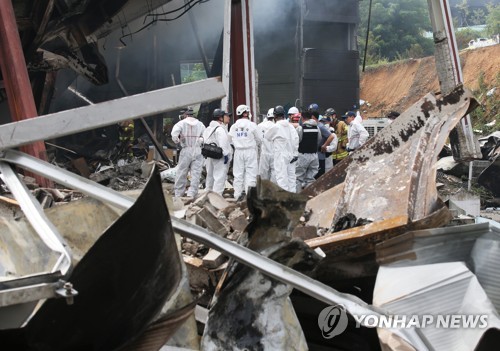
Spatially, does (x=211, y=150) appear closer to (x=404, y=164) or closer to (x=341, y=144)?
(x=341, y=144)

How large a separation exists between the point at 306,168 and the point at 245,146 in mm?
1377

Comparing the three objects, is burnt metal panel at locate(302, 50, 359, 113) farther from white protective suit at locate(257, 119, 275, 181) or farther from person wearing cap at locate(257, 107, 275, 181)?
white protective suit at locate(257, 119, 275, 181)

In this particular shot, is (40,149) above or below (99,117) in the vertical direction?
below

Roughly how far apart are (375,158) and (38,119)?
4.12 m

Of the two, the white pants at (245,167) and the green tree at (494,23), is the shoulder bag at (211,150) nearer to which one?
the white pants at (245,167)

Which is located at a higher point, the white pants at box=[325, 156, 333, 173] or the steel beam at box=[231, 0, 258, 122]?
the steel beam at box=[231, 0, 258, 122]

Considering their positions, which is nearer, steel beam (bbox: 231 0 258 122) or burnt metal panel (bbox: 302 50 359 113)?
steel beam (bbox: 231 0 258 122)

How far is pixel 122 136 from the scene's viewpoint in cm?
1802

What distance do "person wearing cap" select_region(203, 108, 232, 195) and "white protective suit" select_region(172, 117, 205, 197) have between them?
Answer: 12.4 inches

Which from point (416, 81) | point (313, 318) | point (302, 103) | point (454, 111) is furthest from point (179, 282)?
point (416, 81)

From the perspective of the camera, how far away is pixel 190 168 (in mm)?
12938

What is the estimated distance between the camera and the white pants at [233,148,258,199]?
12.2m

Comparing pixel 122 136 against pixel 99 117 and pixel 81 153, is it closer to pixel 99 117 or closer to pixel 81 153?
pixel 81 153

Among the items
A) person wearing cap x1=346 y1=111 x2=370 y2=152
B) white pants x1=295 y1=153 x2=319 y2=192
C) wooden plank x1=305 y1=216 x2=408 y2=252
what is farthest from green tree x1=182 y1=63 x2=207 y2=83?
wooden plank x1=305 y1=216 x2=408 y2=252
